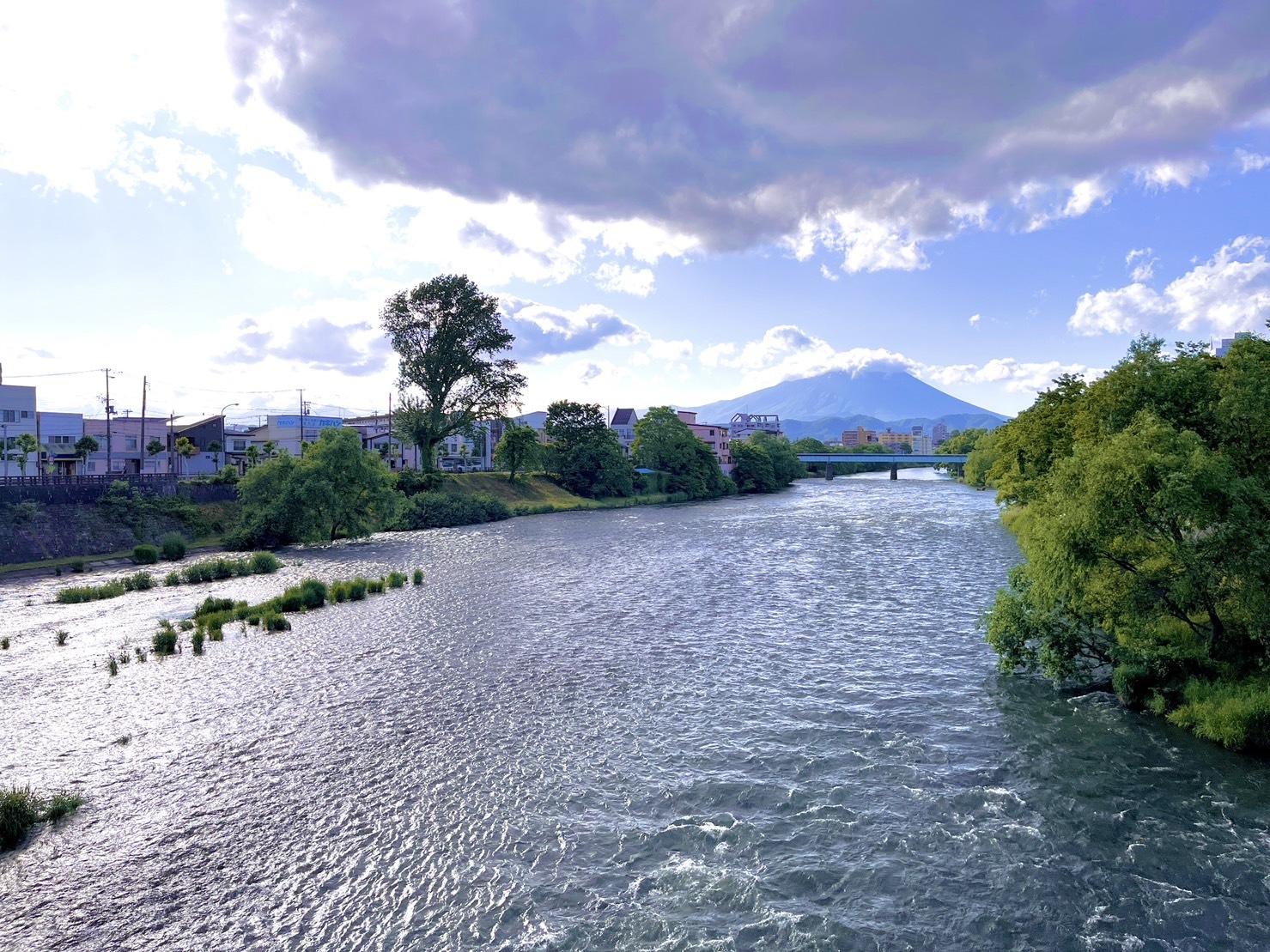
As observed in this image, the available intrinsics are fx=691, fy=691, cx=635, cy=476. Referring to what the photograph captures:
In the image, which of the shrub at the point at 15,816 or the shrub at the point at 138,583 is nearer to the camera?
the shrub at the point at 15,816

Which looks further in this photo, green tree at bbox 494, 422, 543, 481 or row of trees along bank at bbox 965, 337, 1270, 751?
green tree at bbox 494, 422, 543, 481

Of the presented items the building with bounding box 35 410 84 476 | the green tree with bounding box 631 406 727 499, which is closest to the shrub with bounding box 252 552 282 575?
the building with bounding box 35 410 84 476

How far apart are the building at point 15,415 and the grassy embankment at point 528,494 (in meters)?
56.4

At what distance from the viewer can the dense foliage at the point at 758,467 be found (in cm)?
15612

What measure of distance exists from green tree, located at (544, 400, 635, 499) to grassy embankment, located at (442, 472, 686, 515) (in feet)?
8.02

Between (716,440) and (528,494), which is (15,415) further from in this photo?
(716,440)

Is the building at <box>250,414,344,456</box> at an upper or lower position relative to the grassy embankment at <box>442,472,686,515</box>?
upper

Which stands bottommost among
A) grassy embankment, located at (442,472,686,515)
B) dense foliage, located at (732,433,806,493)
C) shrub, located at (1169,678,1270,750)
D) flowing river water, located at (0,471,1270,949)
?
flowing river water, located at (0,471,1270,949)

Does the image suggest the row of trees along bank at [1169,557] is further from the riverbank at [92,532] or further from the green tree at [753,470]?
the green tree at [753,470]

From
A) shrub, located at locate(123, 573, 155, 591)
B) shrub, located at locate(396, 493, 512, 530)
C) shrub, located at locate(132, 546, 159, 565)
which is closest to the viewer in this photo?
shrub, located at locate(123, 573, 155, 591)

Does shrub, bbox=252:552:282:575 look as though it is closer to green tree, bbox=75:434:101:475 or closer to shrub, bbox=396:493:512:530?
shrub, bbox=396:493:512:530

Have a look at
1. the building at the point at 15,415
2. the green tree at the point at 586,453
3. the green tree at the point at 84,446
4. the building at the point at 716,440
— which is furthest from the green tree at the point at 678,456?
the building at the point at 15,415

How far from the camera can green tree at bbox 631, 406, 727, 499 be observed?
135m

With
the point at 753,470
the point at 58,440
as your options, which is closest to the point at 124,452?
the point at 58,440
